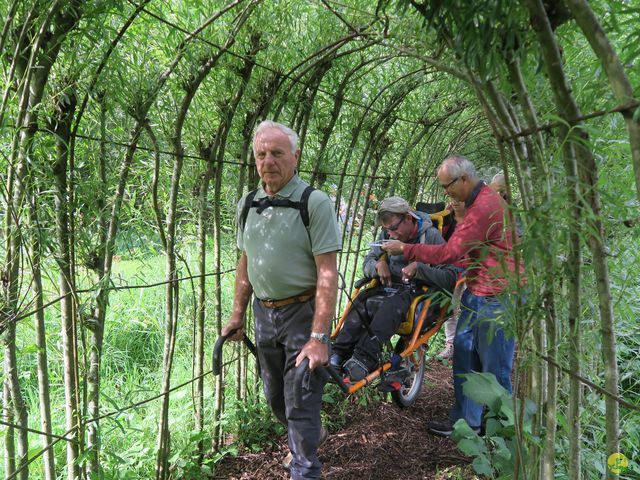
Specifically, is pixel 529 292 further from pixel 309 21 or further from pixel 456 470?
pixel 309 21

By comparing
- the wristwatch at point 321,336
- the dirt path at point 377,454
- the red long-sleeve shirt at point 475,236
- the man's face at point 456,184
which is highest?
the man's face at point 456,184

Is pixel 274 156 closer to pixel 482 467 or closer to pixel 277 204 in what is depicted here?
pixel 277 204

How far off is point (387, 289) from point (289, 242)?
1296 mm

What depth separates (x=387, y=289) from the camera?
3.08 m

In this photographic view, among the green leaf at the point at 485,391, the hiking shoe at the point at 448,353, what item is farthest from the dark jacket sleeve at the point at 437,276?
the hiking shoe at the point at 448,353

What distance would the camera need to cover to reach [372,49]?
328 centimetres

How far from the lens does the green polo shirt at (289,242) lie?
1.92 meters

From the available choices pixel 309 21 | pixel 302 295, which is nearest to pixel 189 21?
pixel 309 21

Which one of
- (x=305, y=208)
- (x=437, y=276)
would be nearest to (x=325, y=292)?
(x=305, y=208)

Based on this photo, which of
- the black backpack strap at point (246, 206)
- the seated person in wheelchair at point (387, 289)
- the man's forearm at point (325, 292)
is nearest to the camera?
the man's forearm at point (325, 292)

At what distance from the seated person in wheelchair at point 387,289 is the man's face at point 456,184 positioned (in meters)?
0.44

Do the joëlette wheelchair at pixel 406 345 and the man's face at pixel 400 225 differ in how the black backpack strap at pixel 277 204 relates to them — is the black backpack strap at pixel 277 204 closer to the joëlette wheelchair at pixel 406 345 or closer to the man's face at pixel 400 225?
the joëlette wheelchair at pixel 406 345

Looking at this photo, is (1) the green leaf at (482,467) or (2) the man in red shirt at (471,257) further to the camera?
(2) the man in red shirt at (471,257)

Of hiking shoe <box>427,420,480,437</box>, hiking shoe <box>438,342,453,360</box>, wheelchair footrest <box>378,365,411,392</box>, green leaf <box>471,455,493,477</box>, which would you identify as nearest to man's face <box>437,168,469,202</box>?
wheelchair footrest <box>378,365,411,392</box>
